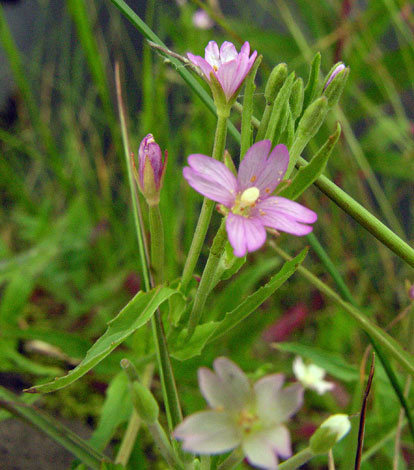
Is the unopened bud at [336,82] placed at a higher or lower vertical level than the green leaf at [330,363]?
higher

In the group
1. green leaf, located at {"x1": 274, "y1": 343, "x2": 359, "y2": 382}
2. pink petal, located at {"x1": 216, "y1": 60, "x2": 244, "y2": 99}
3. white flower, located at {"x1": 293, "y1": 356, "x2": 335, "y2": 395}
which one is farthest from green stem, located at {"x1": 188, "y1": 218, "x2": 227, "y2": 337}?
white flower, located at {"x1": 293, "y1": 356, "x2": 335, "y2": 395}

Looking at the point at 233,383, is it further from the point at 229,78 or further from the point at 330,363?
the point at 330,363

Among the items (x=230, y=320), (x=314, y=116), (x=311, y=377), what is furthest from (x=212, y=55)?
(x=311, y=377)

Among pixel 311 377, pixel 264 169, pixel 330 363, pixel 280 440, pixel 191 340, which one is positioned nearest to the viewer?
pixel 280 440

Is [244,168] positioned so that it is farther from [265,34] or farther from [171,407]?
[265,34]

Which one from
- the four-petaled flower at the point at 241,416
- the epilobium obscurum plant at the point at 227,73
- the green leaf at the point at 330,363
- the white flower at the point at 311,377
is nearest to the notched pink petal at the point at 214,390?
the four-petaled flower at the point at 241,416

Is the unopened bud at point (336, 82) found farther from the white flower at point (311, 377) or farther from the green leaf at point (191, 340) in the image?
the white flower at point (311, 377)
